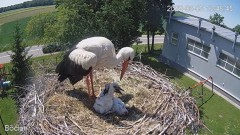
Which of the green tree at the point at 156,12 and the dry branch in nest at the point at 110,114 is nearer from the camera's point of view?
the dry branch in nest at the point at 110,114

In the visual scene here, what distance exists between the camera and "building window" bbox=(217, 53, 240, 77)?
Answer: 1492 centimetres

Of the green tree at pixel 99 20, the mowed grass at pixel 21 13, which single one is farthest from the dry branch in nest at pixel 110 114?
the mowed grass at pixel 21 13

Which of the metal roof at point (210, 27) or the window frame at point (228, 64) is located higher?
the metal roof at point (210, 27)

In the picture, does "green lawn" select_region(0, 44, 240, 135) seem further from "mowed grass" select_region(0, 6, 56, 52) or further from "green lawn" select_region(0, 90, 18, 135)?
"mowed grass" select_region(0, 6, 56, 52)

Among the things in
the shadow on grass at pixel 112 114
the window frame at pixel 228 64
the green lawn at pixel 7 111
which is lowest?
the green lawn at pixel 7 111

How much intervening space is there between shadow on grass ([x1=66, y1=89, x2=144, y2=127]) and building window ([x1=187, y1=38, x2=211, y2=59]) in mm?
9613

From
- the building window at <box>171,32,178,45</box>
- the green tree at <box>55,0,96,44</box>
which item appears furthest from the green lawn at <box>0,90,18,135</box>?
the building window at <box>171,32,178,45</box>

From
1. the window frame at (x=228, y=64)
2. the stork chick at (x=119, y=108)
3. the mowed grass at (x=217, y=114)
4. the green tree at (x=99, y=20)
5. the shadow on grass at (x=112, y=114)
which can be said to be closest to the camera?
the shadow on grass at (x=112, y=114)

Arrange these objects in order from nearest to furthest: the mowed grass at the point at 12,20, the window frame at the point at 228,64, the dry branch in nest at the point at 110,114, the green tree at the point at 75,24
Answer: the dry branch in nest at the point at 110,114
the green tree at the point at 75,24
the window frame at the point at 228,64
the mowed grass at the point at 12,20

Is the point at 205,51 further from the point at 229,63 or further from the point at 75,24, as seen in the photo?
the point at 75,24

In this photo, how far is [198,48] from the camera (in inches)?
673

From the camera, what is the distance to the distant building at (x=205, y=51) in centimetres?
1509

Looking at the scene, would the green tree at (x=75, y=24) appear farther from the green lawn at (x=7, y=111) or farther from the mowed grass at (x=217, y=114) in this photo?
the mowed grass at (x=217, y=114)

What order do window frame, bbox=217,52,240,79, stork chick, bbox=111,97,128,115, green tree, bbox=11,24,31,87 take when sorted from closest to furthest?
1. stork chick, bbox=111,97,128,115
2. green tree, bbox=11,24,31,87
3. window frame, bbox=217,52,240,79
